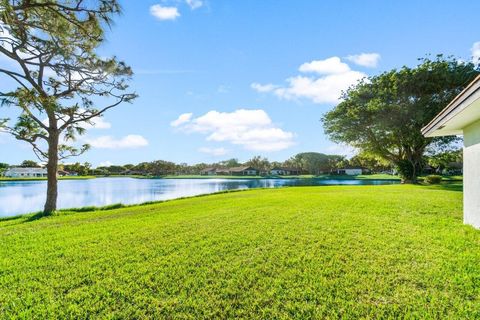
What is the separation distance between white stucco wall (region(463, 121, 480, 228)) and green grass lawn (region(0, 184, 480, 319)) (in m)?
0.39

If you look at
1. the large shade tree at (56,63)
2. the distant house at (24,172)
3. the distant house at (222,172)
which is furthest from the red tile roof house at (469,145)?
the distant house at (24,172)

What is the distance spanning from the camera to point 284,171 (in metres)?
84.8

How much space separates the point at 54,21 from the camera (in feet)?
20.6

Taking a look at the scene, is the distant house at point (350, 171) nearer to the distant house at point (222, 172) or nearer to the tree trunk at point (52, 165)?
the distant house at point (222, 172)

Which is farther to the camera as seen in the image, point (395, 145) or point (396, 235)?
point (395, 145)

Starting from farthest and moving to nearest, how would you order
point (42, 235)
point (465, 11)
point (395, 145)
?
point (395, 145), point (465, 11), point (42, 235)

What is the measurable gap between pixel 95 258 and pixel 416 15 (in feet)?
40.7

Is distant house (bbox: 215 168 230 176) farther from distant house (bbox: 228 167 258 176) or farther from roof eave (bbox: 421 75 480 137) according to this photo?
roof eave (bbox: 421 75 480 137)

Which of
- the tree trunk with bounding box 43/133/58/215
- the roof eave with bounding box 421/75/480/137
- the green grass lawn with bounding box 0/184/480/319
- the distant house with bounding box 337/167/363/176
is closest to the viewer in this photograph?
the green grass lawn with bounding box 0/184/480/319

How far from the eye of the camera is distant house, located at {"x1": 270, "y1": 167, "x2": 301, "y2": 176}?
272ft

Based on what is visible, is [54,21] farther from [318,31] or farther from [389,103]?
[389,103]

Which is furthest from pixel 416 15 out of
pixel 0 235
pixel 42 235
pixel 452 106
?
pixel 0 235

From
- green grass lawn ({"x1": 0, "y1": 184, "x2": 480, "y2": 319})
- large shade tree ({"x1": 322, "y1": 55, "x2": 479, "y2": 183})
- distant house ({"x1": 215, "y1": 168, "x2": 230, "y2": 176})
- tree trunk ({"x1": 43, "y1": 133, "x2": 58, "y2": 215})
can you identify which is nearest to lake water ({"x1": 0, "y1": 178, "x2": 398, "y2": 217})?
tree trunk ({"x1": 43, "y1": 133, "x2": 58, "y2": 215})

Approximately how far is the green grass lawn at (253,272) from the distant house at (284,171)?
78.6 m
